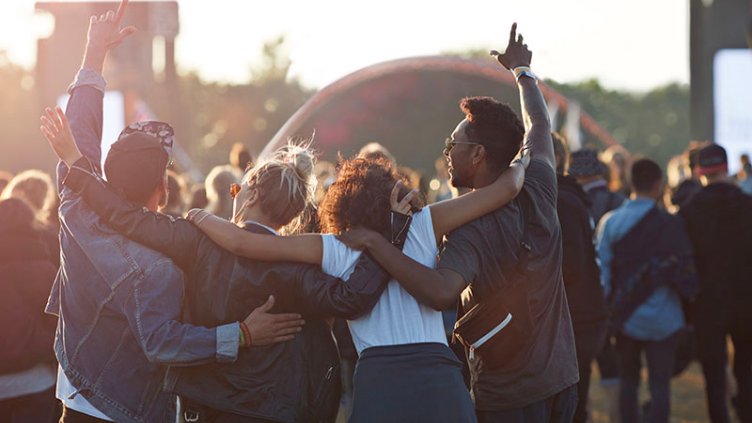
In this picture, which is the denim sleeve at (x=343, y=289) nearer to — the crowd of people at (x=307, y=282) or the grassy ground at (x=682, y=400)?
the crowd of people at (x=307, y=282)

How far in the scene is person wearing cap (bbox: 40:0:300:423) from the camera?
4422 mm

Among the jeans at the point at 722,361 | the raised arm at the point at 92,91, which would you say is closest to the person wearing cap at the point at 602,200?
the jeans at the point at 722,361

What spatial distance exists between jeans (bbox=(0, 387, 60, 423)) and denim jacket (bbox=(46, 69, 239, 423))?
2024 mm

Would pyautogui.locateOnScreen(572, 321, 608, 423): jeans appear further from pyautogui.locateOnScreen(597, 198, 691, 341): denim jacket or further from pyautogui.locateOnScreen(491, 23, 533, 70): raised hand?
pyautogui.locateOnScreen(491, 23, 533, 70): raised hand

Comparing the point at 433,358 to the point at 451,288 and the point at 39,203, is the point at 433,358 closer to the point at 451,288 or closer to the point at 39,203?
the point at 451,288

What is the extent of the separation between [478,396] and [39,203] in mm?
3731

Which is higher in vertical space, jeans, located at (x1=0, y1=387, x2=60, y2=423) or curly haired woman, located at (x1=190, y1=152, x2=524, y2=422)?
curly haired woman, located at (x1=190, y1=152, x2=524, y2=422)

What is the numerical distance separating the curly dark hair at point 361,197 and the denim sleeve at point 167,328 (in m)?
0.55

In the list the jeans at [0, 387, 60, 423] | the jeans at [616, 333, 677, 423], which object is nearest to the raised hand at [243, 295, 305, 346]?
the jeans at [0, 387, 60, 423]

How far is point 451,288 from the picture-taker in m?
4.27

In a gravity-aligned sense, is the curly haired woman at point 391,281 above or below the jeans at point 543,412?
above

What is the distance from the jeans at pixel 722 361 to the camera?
333 inches

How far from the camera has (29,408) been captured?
21.6 feet

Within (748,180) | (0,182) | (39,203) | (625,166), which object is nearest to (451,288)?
(39,203)
